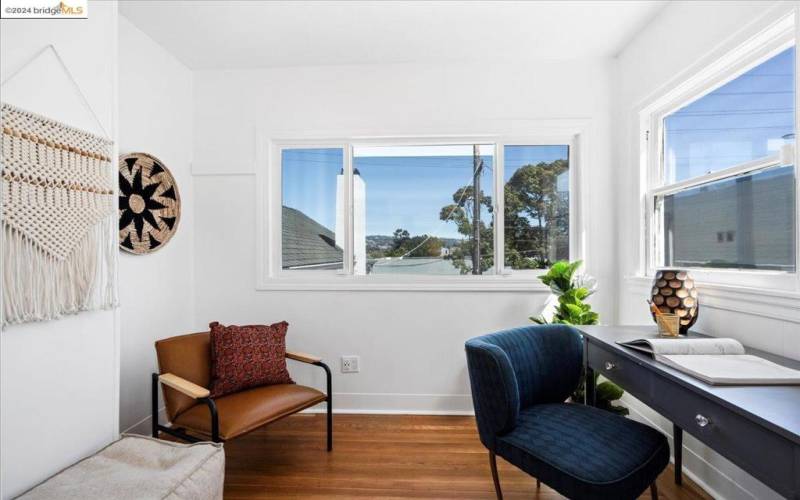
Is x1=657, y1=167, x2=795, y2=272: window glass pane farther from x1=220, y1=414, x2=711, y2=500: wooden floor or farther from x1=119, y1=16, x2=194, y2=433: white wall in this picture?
x1=119, y1=16, x2=194, y2=433: white wall

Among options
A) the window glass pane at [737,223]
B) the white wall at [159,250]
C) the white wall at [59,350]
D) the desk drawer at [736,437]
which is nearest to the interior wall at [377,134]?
the white wall at [159,250]

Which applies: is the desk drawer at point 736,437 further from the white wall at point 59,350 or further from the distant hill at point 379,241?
the white wall at point 59,350

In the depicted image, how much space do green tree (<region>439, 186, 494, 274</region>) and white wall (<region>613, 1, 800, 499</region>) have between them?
0.90 meters

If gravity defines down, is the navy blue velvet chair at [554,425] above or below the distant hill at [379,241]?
below

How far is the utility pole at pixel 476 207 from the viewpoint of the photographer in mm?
2914

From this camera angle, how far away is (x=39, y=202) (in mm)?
1413

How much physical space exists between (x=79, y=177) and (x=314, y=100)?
5.60 ft

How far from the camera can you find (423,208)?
2.96m

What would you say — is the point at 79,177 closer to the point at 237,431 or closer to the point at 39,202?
the point at 39,202

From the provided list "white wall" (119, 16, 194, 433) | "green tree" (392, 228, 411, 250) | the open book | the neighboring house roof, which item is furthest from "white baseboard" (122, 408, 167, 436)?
the open book

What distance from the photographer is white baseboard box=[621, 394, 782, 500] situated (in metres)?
1.61

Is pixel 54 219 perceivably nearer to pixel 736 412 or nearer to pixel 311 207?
pixel 311 207

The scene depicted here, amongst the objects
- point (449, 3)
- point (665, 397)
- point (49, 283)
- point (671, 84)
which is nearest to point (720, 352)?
point (665, 397)

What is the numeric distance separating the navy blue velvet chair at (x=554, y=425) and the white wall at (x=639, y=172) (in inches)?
23.0
